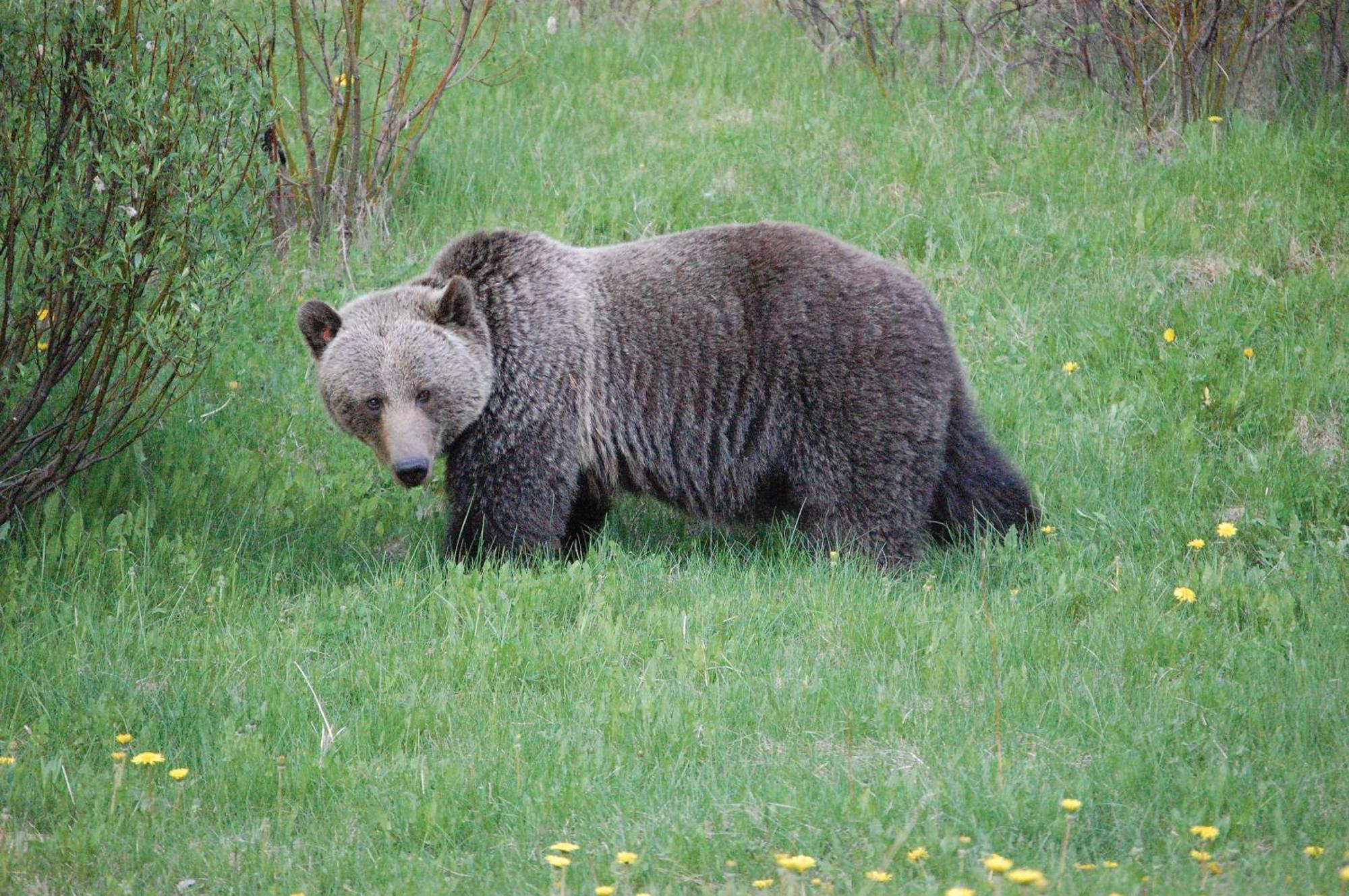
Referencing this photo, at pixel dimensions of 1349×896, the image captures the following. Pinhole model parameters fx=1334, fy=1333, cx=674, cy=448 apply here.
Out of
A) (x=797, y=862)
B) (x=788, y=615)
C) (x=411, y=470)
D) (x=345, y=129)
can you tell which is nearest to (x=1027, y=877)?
(x=797, y=862)

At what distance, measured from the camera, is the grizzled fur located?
6250 mm

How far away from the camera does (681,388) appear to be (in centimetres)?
654

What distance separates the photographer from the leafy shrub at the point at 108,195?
5.78 meters

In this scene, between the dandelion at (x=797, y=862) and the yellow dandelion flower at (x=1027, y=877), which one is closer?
the yellow dandelion flower at (x=1027, y=877)

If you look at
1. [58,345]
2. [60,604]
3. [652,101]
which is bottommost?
[60,604]

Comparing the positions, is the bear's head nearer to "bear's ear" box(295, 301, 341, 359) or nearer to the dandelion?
"bear's ear" box(295, 301, 341, 359)

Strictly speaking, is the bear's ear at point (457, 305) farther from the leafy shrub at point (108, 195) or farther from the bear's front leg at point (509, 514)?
the leafy shrub at point (108, 195)

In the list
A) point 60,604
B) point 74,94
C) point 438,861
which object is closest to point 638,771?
point 438,861

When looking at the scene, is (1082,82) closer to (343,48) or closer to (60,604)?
(343,48)

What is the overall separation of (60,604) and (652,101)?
6.78 metres

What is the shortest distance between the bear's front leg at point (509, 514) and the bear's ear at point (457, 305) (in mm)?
734

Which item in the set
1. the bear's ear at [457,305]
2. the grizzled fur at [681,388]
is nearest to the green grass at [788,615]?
the grizzled fur at [681,388]

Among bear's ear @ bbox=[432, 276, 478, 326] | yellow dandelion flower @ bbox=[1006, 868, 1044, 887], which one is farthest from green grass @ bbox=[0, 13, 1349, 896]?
bear's ear @ bbox=[432, 276, 478, 326]

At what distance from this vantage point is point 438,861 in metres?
3.91
